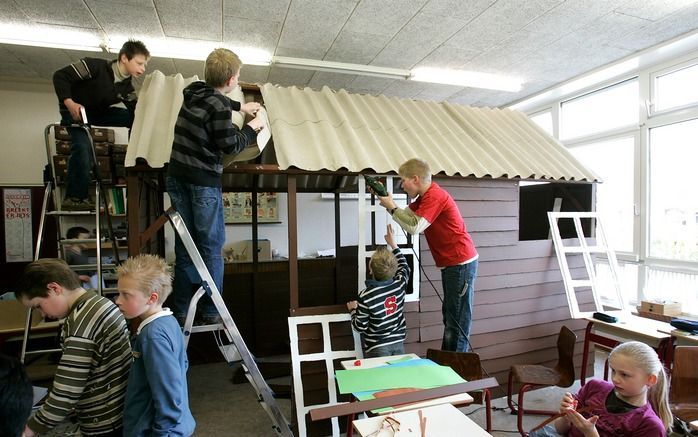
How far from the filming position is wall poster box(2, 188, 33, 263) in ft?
19.7

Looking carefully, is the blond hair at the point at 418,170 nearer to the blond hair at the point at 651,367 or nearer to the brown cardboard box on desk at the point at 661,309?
the blond hair at the point at 651,367

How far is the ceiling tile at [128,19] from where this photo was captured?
405 cm

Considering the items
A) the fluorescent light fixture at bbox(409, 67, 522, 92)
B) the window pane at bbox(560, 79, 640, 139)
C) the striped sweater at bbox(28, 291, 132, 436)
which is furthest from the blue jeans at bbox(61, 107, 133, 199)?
the window pane at bbox(560, 79, 640, 139)

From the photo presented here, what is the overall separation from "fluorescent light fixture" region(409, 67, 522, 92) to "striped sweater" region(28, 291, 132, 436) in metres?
5.48

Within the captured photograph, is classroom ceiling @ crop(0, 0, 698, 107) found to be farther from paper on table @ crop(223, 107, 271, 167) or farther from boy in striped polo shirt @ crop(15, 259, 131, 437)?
boy in striped polo shirt @ crop(15, 259, 131, 437)

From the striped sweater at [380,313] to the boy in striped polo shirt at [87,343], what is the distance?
161 cm

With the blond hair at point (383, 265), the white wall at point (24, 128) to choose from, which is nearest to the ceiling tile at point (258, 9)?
the blond hair at point (383, 265)

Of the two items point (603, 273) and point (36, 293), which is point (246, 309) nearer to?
point (36, 293)

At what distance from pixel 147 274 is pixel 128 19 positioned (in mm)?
3953

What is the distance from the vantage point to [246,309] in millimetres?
5141

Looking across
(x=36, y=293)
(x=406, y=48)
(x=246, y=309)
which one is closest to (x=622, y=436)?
(x=36, y=293)

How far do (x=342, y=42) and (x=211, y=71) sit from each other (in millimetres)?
3106

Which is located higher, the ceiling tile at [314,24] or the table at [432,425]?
the ceiling tile at [314,24]

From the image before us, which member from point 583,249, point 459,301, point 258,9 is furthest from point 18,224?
point 583,249
